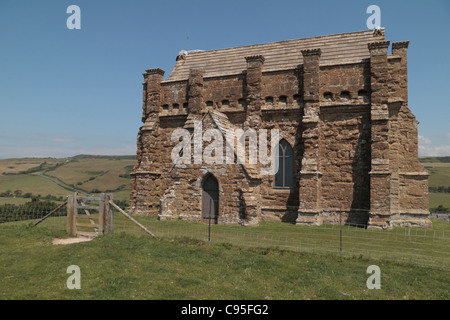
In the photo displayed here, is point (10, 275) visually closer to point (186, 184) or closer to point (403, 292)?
point (403, 292)

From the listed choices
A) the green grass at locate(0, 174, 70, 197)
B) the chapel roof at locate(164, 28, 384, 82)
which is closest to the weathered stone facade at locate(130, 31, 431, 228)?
the chapel roof at locate(164, 28, 384, 82)

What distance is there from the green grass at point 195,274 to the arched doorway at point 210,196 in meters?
6.52

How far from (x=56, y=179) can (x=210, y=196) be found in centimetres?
6095

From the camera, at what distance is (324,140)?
61.7 feet

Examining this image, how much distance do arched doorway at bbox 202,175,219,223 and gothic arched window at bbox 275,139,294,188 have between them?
4.03 metres

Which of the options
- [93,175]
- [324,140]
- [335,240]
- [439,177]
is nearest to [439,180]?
[439,177]

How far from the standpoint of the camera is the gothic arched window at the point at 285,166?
1958cm

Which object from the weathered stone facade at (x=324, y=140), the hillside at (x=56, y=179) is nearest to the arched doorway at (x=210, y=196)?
the weathered stone facade at (x=324, y=140)

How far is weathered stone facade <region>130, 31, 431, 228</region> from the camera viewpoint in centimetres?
1727

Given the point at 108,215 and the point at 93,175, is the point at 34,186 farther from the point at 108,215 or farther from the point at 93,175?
the point at 108,215

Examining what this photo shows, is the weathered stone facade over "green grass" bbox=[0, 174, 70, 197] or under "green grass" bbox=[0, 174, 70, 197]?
over

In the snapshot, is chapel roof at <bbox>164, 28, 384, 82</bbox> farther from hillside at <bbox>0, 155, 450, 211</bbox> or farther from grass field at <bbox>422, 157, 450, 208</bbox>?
grass field at <bbox>422, 157, 450, 208</bbox>

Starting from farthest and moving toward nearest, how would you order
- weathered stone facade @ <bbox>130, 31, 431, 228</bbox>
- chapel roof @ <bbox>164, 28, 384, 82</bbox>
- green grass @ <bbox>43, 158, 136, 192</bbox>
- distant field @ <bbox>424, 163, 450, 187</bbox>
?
distant field @ <bbox>424, 163, 450, 187</bbox>, green grass @ <bbox>43, 158, 136, 192</bbox>, chapel roof @ <bbox>164, 28, 384, 82</bbox>, weathered stone facade @ <bbox>130, 31, 431, 228</bbox>

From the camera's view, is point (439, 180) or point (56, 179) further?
point (439, 180)
